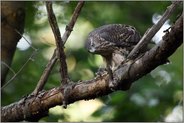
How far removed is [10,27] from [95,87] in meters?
1.37

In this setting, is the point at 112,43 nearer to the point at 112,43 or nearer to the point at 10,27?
the point at 112,43

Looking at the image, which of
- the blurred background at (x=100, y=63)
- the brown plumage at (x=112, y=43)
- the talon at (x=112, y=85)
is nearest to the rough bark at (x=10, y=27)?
the blurred background at (x=100, y=63)

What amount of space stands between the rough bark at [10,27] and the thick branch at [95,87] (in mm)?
764

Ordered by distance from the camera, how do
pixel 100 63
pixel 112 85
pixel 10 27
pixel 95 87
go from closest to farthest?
1. pixel 112 85
2. pixel 95 87
3. pixel 10 27
4. pixel 100 63

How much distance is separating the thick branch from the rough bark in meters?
0.76

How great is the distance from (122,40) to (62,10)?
63.0 inches

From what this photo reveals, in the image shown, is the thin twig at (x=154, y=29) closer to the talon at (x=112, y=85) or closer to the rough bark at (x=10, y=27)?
the talon at (x=112, y=85)

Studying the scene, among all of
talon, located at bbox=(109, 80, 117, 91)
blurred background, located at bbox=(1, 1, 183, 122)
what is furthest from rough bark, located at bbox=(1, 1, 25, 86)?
talon, located at bbox=(109, 80, 117, 91)

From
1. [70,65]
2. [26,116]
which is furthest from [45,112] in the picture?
[70,65]

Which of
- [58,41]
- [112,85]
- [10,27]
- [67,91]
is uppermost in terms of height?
[10,27]

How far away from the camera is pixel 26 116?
3225 millimetres

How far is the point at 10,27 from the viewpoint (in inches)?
160

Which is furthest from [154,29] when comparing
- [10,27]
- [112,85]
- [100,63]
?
[100,63]

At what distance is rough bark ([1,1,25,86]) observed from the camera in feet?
13.3
